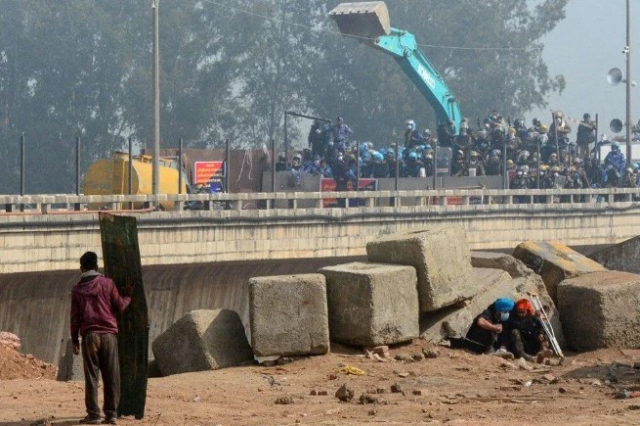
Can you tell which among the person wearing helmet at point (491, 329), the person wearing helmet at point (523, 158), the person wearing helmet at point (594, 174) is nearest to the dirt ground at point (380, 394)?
the person wearing helmet at point (491, 329)

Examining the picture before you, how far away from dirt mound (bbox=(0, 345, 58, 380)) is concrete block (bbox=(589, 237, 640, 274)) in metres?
8.00

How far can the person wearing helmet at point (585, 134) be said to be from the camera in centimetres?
4125

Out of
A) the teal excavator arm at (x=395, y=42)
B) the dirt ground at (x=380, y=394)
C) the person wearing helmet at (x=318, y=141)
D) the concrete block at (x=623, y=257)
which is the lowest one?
the dirt ground at (x=380, y=394)

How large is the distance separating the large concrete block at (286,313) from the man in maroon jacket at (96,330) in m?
3.79

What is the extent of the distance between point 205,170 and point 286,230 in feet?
45.0

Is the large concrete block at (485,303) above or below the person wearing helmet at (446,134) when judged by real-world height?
below

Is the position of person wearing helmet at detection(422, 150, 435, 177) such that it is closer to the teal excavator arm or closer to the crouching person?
the teal excavator arm

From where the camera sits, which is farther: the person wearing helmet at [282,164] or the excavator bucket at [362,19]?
the excavator bucket at [362,19]

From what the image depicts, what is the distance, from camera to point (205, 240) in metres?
24.0

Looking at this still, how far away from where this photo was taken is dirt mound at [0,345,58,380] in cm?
1858

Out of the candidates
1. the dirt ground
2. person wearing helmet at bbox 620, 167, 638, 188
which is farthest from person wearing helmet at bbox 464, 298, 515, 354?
person wearing helmet at bbox 620, 167, 638, 188

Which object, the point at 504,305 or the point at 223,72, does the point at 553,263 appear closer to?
the point at 504,305

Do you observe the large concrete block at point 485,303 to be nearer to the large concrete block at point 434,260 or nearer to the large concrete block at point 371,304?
the large concrete block at point 434,260

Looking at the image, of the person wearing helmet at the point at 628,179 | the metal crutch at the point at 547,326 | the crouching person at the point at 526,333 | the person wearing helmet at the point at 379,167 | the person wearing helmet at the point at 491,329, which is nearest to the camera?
the person wearing helmet at the point at 491,329
